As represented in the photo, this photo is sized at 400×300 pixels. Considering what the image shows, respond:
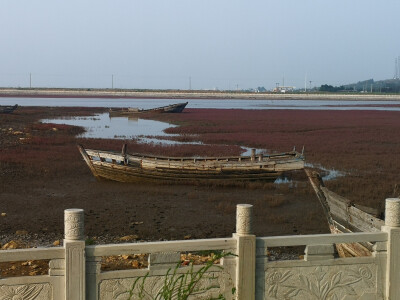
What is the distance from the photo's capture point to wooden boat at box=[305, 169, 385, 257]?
752 centimetres

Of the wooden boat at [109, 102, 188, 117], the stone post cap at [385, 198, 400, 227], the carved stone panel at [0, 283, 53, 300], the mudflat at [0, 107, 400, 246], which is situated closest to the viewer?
the carved stone panel at [0, 283, 53, 300]

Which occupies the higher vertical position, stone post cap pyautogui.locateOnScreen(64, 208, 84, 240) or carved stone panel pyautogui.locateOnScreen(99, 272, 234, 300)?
stone post cap pyautogui.locateOnScreen(64, 208, 84, 240)

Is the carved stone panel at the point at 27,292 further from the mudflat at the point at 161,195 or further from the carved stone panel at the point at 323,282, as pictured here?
the mudflat at the point at 161,195

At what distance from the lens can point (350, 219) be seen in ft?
27.8

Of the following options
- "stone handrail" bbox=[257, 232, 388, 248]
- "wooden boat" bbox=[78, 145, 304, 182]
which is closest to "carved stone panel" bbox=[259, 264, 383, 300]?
"stone handrail" bbox=[257, 232, 388, 248]

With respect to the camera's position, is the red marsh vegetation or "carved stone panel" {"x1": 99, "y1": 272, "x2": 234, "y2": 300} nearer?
"carved stone panel" {"x1": 99, "y1": 272, "x2": 234, "y2": 300}

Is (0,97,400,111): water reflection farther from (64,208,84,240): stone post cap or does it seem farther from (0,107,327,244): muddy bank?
(64,208,84,240): stone post cap

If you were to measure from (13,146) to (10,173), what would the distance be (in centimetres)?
680

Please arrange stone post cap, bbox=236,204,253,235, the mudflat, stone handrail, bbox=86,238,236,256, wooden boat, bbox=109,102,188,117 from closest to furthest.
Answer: stone handrail, bbox=86,238,236,256
stone post cap, bbox=236,204,253,235
the mudflat
wooden boat, bbox=109,102,188,117

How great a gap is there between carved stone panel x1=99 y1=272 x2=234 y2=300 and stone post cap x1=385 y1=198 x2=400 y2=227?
1.70 meters

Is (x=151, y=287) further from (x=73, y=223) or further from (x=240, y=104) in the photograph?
Result: (x=240, y=104)

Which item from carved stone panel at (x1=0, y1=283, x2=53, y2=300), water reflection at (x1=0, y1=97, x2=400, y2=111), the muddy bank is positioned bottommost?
the muddy bank

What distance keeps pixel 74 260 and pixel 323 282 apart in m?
2.35

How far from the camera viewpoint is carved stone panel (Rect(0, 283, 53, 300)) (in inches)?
191
